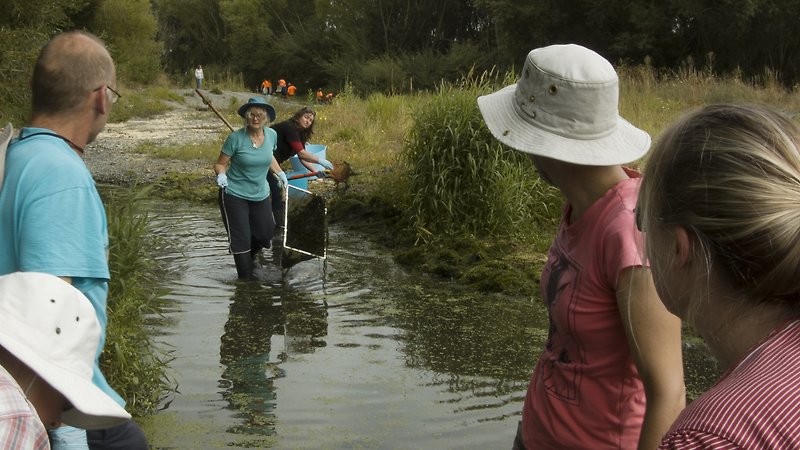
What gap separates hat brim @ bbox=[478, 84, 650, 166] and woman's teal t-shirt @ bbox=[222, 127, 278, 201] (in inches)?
255

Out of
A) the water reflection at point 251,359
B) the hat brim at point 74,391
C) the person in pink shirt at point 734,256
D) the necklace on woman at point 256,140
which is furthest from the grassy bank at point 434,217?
the person in pink shirt at point 734,256

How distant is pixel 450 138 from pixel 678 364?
28.8ft

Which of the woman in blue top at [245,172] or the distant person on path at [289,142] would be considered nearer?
the woman in blue top at [245,172]

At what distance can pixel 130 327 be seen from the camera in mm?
5852

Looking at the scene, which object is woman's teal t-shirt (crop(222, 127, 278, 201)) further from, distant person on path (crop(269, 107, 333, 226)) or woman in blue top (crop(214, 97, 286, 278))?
distant person on path (crop(269, 107, 333, 226))

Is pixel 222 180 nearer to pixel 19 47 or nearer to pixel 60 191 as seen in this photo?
pixel 19 47

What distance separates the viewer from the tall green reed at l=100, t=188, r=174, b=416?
5551mm

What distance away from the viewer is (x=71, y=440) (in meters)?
2.79

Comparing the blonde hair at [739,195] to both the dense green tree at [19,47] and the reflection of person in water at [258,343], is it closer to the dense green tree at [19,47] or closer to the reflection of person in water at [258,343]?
the reflection of person in water at [258,343]

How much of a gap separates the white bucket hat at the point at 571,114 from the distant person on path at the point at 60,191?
119cm

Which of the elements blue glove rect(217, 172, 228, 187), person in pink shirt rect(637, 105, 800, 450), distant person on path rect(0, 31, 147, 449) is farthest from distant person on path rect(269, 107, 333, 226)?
person in pink shirt rect(637, 105, 800, 450)

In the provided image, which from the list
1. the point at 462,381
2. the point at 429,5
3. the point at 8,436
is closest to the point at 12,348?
the point at 8,436

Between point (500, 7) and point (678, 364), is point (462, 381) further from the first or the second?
point (500, 7)

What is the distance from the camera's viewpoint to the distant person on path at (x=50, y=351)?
1.70 metres
